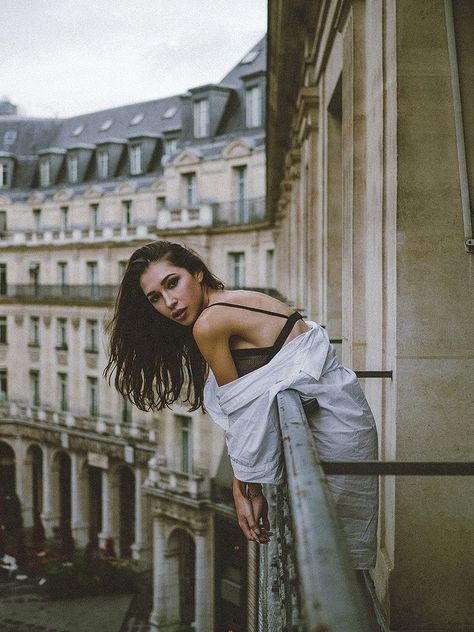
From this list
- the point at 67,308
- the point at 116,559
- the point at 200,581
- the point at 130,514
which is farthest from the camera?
the point at 67,308

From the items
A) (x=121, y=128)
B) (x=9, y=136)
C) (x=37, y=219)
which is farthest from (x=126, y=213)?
(x=9, y=136)

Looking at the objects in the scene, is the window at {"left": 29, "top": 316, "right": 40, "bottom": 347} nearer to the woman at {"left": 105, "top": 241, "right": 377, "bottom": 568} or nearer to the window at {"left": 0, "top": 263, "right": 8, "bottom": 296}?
the window at {"left": 0, "top": 263, "right": 8, "bottom": 296}

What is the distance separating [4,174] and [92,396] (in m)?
15.4

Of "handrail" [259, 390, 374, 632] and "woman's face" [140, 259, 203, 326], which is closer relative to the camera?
"handrail" [259, 390, 374, 632]

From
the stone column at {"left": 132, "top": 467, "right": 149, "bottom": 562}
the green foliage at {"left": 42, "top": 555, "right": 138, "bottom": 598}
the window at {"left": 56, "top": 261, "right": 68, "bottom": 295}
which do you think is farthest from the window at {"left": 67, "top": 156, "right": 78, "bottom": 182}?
the green foliage at {"left": 42, "top": 555, "right": 138, "bottom": 598}

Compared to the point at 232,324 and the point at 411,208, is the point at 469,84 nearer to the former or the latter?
the point at 411,208

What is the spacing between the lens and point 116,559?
115 ft

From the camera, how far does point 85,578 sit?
3081 cm

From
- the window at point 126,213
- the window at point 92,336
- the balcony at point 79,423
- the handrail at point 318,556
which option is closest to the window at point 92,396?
the balcony at point 79,423

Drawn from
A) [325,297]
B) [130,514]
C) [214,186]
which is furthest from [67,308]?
[325,297]

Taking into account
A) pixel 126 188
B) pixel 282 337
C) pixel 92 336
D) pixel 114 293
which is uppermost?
pixel 126 188

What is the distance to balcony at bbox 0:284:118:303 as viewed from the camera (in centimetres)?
4003

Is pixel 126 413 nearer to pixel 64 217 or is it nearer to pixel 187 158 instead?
pixel 64 217

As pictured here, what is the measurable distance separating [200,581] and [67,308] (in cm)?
1955
